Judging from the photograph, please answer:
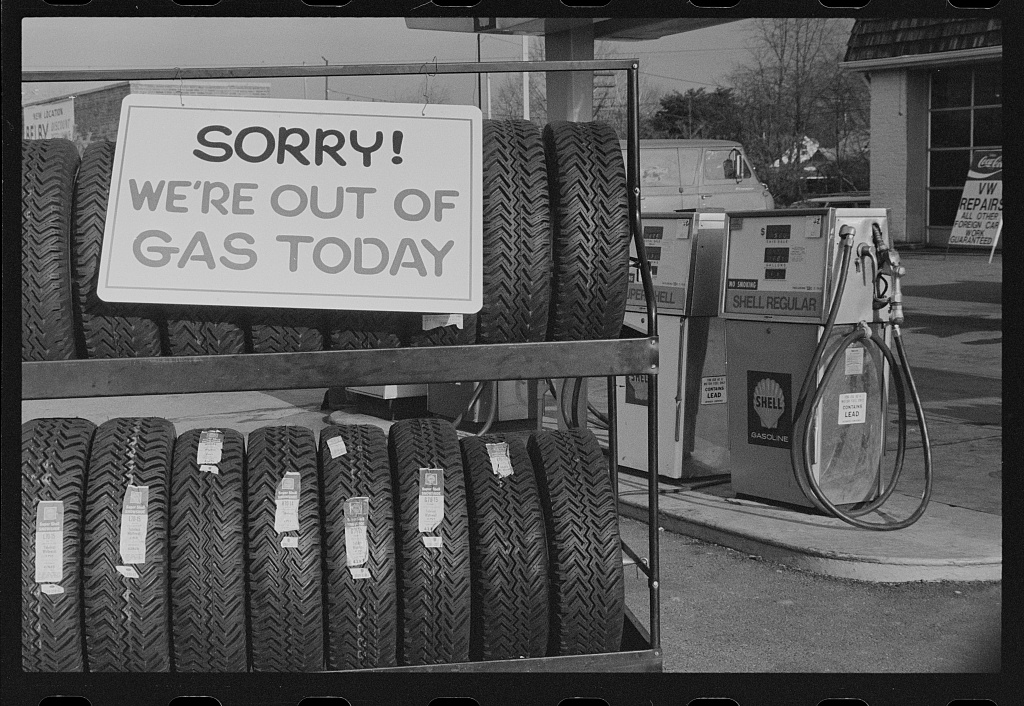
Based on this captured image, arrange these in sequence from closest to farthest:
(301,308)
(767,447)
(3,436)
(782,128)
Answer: (3,436) < (301,308) < (767,447) < (782,128)

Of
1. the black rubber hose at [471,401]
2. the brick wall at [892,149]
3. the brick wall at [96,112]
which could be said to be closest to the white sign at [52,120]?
the black rubber hose at [471,401]

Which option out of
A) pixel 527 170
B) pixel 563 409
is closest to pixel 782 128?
pixel 563 409

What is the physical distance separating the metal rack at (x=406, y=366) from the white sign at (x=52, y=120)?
1204 cm

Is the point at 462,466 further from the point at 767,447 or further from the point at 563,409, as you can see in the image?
the point at 563,409

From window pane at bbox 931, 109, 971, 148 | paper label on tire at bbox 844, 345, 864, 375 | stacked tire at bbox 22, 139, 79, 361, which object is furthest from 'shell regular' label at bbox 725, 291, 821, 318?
window pane at bbox 931, 109, 971, 148

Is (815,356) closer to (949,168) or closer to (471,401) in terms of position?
(471,401)

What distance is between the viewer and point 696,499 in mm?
6738

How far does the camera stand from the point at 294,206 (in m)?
2.96

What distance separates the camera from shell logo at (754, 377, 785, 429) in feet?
20.9

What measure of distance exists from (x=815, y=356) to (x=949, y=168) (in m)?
22.4

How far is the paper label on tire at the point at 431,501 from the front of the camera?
3.15 metres

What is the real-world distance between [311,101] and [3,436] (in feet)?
3.86

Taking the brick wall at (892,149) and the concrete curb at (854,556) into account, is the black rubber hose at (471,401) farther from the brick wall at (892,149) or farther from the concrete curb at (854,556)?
the brick wall at (892,149)

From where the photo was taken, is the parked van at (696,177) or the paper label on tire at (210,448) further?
the parked van at (696,177)
